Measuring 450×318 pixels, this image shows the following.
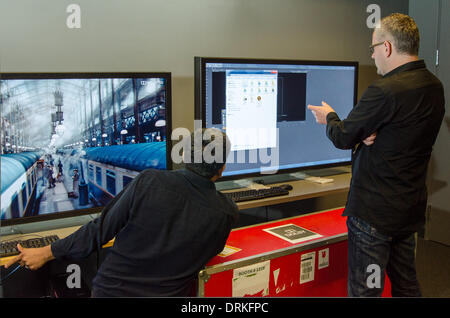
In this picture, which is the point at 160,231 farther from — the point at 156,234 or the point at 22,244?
the point at 22,244

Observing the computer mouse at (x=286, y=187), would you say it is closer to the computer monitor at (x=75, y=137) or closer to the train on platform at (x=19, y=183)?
the computer monitor at (x=75, y=137)

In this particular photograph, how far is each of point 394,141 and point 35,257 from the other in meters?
1.57

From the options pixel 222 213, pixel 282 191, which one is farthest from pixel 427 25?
pixel 222 213

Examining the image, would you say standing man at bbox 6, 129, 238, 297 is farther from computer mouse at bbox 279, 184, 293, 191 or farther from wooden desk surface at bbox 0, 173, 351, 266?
computer mouse at bbox 279, 184, 293, 191

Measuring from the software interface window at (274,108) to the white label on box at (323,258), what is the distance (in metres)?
0.69

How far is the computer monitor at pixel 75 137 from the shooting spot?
2025mm

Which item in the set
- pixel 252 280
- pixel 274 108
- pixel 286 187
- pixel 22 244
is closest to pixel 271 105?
pixel 274 108

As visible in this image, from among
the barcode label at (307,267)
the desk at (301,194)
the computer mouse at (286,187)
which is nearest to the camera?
the desk at (301,194)

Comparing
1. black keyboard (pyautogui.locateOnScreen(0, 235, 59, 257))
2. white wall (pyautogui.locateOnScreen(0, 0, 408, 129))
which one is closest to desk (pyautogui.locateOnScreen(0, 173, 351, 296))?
black keyboard (pyautogui.locateOnScreen(0, 235, 59, 257))

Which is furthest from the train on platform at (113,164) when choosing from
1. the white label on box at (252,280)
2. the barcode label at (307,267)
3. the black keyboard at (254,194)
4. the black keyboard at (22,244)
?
the barcode label at (307,267)

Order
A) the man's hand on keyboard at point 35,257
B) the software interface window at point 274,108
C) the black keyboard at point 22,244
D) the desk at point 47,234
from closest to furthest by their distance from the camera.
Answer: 1. the man's hand on keyboard at point 35,257
2. the black keyboard at point 22,244
3. the desk at point 47,234
4. the software interface window at point 274,108

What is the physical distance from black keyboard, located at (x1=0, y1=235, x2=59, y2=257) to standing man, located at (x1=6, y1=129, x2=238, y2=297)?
0.24 m

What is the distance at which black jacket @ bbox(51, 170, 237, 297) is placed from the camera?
5.37 ft

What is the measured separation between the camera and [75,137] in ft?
7.18
